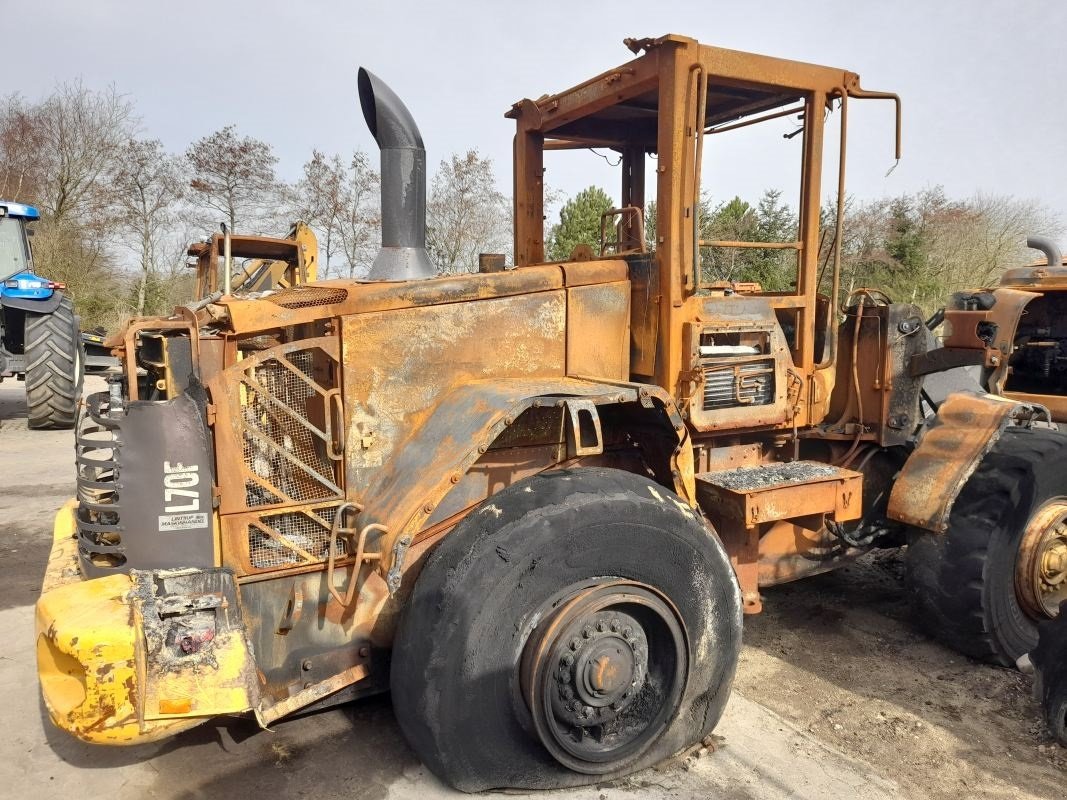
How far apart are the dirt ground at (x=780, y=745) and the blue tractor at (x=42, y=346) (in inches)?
282

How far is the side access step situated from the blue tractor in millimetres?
9941

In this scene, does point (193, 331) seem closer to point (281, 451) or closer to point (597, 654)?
point (281, 451)

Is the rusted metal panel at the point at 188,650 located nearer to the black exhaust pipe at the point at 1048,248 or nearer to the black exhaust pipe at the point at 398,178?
the black exhaust pipe at the point at 398,178

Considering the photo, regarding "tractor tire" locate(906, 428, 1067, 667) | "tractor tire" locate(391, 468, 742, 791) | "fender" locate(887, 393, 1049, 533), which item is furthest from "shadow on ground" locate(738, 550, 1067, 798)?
"tractor tire" locate(391, 468, 742, 791)

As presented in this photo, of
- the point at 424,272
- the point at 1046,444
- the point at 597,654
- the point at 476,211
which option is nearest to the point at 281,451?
the point at 424,272

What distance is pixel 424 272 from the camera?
358cm

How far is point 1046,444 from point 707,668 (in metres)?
2.53

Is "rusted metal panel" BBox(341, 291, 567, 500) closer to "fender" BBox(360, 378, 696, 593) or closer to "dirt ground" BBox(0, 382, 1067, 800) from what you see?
"fender" BBox(360, 378, 696, 593)

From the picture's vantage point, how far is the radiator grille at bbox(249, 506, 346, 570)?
9.78 feet

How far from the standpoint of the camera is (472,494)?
→ 3219 millimetres

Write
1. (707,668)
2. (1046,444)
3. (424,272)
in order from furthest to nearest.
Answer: (1046,444) → (424,272) → (707,668)

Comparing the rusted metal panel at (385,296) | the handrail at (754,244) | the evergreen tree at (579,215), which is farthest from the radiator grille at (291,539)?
the evergreen tree at (579,215)

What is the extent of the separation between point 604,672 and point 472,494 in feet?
2.83

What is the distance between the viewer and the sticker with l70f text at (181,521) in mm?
2812
